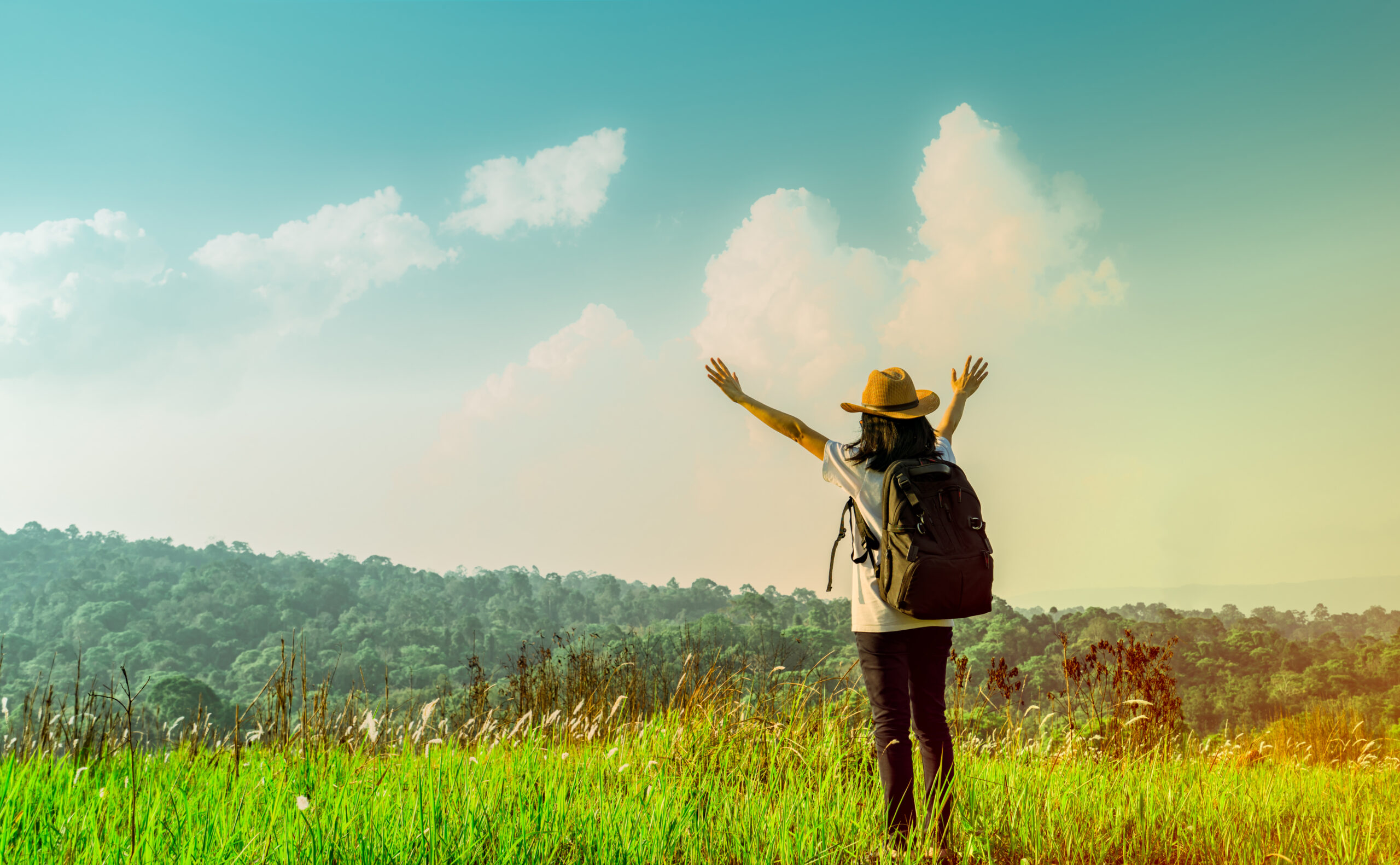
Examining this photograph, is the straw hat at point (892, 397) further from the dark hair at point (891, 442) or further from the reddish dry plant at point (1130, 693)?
the reddish dry plant at point (1130, 693)

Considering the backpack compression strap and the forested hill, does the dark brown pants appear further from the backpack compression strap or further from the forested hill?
the forested hill

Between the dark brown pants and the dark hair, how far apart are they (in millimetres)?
815

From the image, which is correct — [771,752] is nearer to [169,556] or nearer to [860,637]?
[860,637]

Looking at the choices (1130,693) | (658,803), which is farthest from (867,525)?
(1130,693)

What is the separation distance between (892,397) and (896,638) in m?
1.16

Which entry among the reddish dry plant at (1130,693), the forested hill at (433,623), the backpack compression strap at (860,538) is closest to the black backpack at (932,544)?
the backpack compression strap at (860,538)

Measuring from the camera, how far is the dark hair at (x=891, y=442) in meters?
3.69

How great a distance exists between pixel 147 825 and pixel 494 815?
142 centimetres

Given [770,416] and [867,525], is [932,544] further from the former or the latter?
[770,416]

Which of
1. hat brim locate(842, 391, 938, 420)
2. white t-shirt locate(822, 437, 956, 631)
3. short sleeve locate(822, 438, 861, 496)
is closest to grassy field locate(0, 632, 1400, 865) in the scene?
white t-shirt locate(822, 437, 956, 631)

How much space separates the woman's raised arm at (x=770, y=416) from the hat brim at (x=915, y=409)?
23cm

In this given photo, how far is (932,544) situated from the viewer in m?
3.38

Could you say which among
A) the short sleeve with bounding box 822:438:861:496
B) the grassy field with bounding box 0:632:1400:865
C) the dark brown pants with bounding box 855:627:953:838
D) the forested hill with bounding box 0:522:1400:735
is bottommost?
the forested hill with bounding box 0:522:1400:735

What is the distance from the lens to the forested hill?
34031mm
